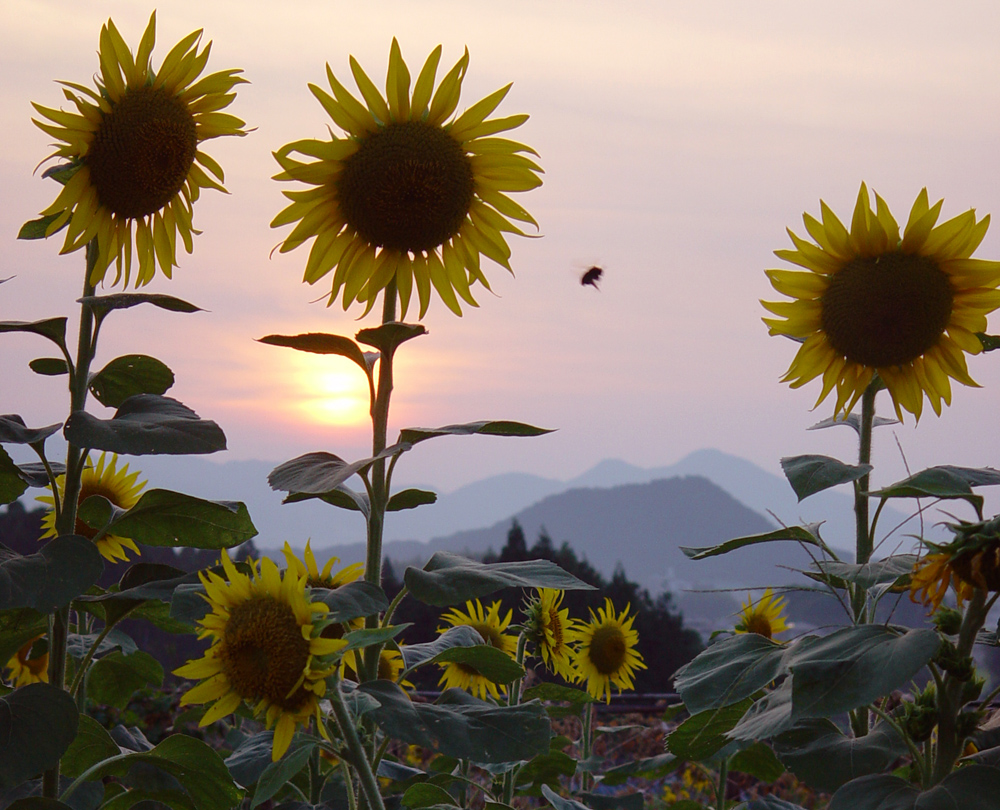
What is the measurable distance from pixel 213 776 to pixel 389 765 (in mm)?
596

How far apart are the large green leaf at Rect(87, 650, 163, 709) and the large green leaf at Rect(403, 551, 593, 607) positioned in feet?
3.50

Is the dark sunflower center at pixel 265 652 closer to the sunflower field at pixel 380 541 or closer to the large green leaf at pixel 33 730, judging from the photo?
the sunflower field at pixel 380 541

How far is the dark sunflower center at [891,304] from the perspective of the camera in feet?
6.93

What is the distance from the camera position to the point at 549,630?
303 centimetres

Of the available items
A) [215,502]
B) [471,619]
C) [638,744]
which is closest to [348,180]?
[215,502]

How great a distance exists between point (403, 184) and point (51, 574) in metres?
0.95

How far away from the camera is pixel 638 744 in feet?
16.5

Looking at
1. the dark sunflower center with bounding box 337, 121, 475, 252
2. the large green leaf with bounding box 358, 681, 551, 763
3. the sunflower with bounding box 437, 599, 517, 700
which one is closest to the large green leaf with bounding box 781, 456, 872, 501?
the large green leaf with bounding box 358, 681, 551, 763

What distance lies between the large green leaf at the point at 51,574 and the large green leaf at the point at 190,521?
0.17m

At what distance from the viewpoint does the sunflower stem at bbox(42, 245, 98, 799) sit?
1898mm

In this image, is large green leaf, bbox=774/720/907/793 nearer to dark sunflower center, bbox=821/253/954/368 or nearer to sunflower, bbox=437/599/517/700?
dark sunflower center, bbox=821/253/954/368

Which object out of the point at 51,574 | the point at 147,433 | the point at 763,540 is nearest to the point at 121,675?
the point at 51,574

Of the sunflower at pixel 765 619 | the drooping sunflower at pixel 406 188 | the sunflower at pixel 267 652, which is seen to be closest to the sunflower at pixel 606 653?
the sunflower at pixel 765 619

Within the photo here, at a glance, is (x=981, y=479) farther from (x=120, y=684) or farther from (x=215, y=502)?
(x=120, y=684)
